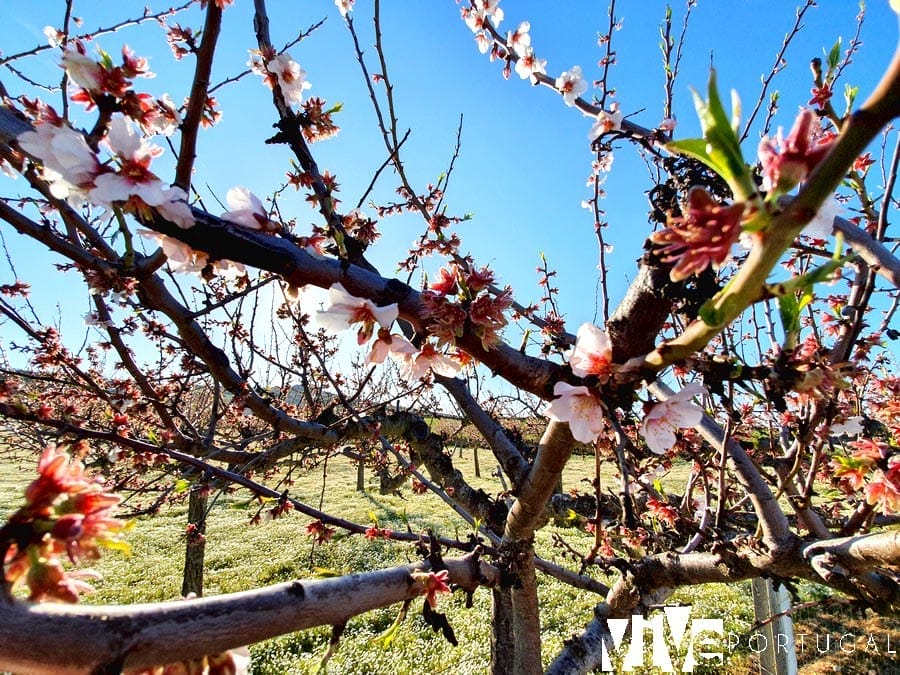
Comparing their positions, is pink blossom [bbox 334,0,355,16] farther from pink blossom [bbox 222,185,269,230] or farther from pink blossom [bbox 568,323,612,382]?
pink blossom [bbox 568,323,612,382]

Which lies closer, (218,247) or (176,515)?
(218,247)

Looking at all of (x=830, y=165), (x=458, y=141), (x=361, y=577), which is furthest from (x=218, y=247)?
(x=458, y=141)

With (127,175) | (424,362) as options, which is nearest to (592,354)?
(424,362)

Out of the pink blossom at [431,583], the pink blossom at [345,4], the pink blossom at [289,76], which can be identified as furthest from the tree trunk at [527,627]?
the pink blossom at [345,4]

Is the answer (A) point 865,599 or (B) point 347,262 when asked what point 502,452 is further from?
(B) point 347,262

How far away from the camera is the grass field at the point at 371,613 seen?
20.0 feet

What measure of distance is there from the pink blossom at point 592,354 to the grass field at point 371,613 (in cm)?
150

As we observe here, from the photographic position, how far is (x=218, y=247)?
35.3 inches

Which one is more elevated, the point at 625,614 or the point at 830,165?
the point at 830,165

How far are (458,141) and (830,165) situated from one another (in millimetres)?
2494

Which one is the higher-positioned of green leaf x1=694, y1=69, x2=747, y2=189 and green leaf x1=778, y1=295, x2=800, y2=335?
green leaf x1=694, y1=69, x2=747, y2=189

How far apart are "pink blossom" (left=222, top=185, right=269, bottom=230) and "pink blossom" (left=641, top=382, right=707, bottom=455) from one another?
0.96m

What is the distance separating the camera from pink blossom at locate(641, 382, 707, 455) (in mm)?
951

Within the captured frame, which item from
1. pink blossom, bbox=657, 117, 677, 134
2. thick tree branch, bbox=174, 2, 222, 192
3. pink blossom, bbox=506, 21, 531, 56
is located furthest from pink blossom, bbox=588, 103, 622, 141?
thick tree branch, bbox=174, 2, 222, 192
